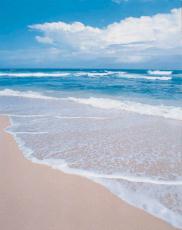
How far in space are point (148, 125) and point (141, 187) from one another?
3.88 m

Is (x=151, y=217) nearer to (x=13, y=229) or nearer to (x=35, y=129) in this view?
(x=13, y=229)

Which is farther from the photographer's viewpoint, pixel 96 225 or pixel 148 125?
pixel 148 125

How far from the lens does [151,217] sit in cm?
292

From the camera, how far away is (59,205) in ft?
10.2

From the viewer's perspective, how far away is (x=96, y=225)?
9.01ft

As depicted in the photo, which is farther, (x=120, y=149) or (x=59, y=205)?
(x=120, y=149)

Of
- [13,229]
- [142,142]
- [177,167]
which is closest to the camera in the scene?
[13,229]

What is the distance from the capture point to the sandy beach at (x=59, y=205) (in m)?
2.76

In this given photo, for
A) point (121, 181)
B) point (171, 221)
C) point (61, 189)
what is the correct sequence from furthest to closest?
point (121, 181) < point (61, 189) < point (171, 221)

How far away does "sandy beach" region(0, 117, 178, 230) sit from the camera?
2764 millimetres

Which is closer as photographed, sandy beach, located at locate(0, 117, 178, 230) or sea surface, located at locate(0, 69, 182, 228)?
sandy beach, located at locate(0, 117, 178, 230)

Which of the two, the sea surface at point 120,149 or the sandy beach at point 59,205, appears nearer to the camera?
the sandy beach at point 59,205

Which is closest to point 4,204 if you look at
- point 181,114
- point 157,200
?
point 157,200

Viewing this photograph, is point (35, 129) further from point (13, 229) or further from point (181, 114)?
point (181, 114)
